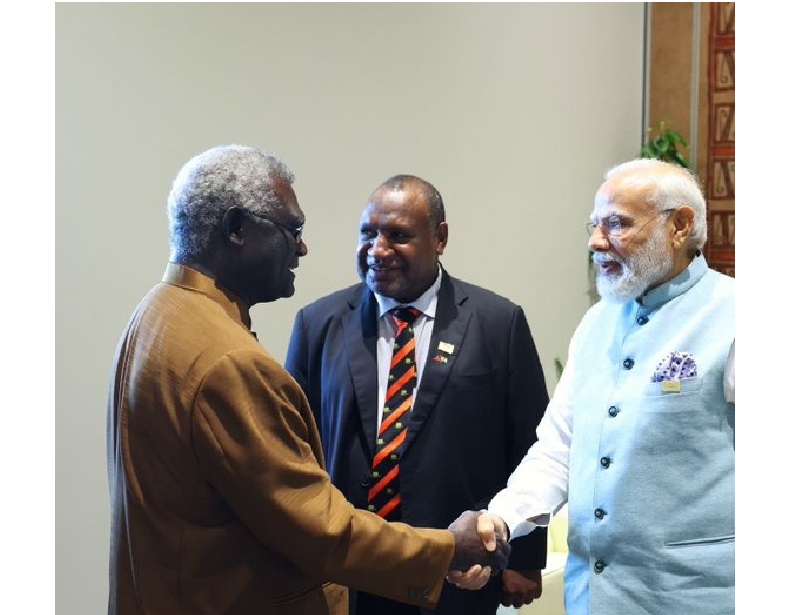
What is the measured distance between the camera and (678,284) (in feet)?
8.22

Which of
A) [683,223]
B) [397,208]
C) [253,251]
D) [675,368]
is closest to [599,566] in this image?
[675,368]

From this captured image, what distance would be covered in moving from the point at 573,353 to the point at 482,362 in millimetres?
414

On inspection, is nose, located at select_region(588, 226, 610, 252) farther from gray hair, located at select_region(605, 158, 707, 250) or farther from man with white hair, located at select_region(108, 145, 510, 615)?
man with white hair, located at select_region(108, 145, 510, 615)

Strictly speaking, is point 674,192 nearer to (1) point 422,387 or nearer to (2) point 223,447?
(1) point 422,387

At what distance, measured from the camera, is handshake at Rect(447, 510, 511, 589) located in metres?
2.46

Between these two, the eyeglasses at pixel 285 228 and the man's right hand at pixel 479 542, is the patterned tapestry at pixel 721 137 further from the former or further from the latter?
the eyeglasses at pixel 285 228

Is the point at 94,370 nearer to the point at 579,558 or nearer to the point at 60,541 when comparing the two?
the point at 60,541

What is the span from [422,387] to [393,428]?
14 cm

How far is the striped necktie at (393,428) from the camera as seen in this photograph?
2.96 meters

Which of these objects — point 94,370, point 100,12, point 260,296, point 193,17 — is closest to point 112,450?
point 260,296

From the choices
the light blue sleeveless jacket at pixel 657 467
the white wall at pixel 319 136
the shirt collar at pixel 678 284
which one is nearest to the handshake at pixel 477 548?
the light blue sleeveless jacket at pixel 657 467

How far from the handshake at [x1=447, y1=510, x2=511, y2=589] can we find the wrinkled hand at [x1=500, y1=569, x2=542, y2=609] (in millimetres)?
390

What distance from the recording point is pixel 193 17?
4070 mm

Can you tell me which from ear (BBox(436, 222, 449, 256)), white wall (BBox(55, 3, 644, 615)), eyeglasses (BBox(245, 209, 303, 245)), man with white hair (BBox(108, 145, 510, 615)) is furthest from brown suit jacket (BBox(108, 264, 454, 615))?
white wall (BBox(55, 3, 644, 615))
